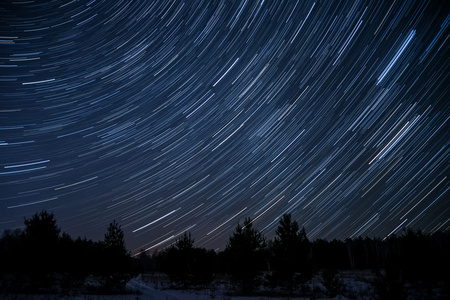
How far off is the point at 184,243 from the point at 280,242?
9.76m

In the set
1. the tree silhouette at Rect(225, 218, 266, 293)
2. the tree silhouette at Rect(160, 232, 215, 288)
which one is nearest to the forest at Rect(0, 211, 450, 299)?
the tree silhouette at Rect(225, 218, 266, 293)

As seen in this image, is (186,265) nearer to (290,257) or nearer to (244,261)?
(244,261)

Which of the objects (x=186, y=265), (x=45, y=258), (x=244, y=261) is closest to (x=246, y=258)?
(x=244, y=261)

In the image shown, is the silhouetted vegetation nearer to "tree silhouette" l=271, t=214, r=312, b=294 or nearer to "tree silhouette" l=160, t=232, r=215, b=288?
"tree silhouette" l=160, t=232, r=215, b=288

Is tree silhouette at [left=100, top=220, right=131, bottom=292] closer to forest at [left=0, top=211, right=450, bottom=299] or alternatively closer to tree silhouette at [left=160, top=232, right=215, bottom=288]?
forest at [left=0, top=211, right=450, bottom=299]

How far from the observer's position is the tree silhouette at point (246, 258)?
17.5 metres

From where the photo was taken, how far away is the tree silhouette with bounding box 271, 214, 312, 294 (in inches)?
637

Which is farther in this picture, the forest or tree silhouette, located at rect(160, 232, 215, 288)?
tree silhouette, located at rect(160, 232, 215, 288)

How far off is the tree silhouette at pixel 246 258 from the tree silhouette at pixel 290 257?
118 cm

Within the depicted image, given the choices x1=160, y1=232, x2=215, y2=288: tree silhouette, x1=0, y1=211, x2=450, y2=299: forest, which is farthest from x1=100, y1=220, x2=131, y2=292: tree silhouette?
x1=160, y1=232, x2=215, y2=288: tree silhouette

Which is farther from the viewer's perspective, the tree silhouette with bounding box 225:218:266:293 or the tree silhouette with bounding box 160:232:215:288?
the tree silhouette with bounding box 160:232:215:288

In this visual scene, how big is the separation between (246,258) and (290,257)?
2987 mm

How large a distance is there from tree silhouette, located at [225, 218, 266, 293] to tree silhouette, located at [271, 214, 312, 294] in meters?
1.18

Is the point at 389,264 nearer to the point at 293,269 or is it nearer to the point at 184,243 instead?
the point at 293,269
